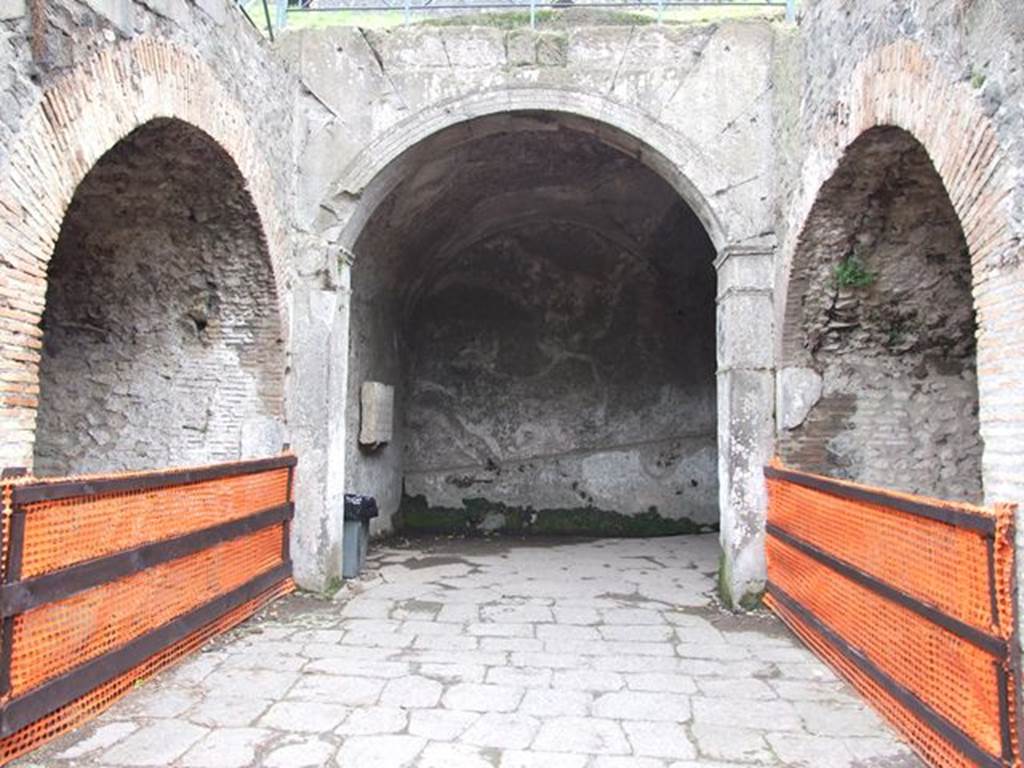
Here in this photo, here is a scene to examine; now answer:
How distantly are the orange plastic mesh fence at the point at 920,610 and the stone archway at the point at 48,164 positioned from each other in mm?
3511

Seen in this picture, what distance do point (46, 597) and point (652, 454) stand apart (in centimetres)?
689

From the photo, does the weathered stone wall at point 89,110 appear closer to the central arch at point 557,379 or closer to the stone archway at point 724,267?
the stone archway at point 724,267

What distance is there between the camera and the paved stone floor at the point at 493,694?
3.00 metres

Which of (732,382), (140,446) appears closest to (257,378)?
(140,446)

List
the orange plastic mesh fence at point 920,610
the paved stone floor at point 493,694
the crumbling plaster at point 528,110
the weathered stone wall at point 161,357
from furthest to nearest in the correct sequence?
the weathered stone wall at point 161,357
the crumbling plaster at point 528,110
the paved stone floor at point 493,694
the orange plastic mesh fence at point 920,610

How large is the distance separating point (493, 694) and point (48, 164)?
2954 mm

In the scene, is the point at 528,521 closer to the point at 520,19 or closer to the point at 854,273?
the point at 854,273

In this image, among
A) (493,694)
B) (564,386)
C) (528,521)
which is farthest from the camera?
(564,386)

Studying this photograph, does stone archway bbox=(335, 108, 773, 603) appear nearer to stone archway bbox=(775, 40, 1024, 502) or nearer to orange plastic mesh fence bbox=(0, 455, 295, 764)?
stone archway bbox=(775, 40, 1024, 502)

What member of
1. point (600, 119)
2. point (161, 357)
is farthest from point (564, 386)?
point (161, 357)

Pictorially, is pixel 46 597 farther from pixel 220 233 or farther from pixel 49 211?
pixel 220 233

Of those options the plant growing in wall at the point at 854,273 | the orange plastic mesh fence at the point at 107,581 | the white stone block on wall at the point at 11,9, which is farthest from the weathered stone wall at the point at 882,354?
the white stone block on wall at the point at 11,9

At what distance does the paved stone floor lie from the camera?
300 centimetres

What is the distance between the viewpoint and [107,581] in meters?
3.36
